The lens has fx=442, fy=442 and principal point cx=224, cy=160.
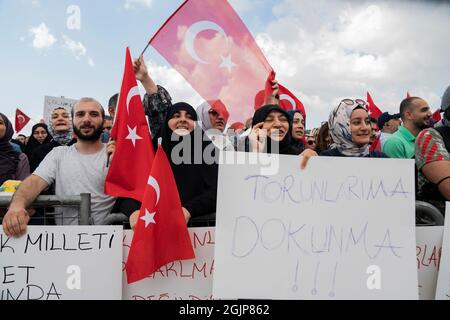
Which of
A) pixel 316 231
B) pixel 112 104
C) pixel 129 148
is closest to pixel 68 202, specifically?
pixel 129 148

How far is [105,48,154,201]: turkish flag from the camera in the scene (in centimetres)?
286

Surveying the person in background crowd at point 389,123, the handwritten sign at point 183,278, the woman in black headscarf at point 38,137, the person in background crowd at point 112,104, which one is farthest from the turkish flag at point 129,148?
the person in background crowd at point 389,123

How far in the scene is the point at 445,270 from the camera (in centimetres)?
268

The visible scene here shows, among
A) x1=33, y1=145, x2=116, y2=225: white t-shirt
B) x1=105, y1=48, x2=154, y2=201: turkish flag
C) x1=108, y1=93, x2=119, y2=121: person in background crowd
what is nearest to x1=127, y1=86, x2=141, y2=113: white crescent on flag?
x1=105, y1=48, x2=154, y2=201: turkish flag

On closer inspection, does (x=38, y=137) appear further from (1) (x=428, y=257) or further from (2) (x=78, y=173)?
(1) (x=428, y=257)

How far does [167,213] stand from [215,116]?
2006 mm

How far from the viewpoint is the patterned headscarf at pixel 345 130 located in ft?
10.4

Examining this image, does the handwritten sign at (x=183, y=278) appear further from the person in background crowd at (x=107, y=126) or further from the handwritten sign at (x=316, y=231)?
the person in background crowd at (x=107, y=126)

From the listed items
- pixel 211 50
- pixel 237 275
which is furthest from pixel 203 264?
pixel 211 50

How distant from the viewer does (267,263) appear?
2494mm

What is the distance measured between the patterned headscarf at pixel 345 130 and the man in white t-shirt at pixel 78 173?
1663 mm

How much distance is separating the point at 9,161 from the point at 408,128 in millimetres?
3793

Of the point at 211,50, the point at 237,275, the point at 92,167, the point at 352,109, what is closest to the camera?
the point at 237,275
